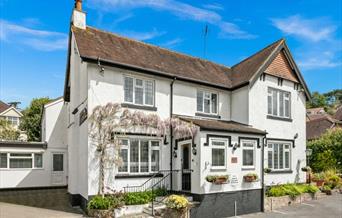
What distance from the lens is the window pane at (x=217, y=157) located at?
596 inches

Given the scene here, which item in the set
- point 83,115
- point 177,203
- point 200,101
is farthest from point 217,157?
point 83,115

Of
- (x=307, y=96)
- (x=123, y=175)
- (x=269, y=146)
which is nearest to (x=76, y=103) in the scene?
(x=123, y=175)

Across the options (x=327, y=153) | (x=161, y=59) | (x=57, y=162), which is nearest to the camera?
(x=161, y=59)

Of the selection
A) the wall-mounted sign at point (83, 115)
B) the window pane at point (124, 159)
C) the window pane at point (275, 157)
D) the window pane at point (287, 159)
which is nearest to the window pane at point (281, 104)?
the window pane at point (275, 157)

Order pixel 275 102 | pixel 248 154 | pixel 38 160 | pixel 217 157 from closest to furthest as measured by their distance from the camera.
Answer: pixel 217 157
pixel 248 154
pixel 275 102
pixel 38 160

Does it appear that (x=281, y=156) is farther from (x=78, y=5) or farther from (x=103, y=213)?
(x=78, y=5)

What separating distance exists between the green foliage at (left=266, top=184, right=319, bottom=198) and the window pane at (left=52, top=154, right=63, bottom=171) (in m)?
13.8

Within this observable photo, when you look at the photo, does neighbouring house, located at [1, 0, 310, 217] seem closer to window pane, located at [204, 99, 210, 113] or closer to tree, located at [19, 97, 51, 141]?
window pane, located at [204, 99, 210, 113]

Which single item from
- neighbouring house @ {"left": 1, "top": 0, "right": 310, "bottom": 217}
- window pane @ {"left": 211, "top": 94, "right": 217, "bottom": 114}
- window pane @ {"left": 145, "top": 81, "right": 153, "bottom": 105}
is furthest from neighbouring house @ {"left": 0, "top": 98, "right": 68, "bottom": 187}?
window pane @ {"left": 211, "top": 94, "right": 217, "bottom": 114}

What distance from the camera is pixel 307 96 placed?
22.2 meters

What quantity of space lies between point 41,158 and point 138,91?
997cm

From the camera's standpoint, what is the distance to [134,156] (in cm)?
1516

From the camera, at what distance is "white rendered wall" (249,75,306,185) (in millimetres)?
18984

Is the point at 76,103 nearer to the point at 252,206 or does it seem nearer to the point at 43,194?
the point at 43,194
